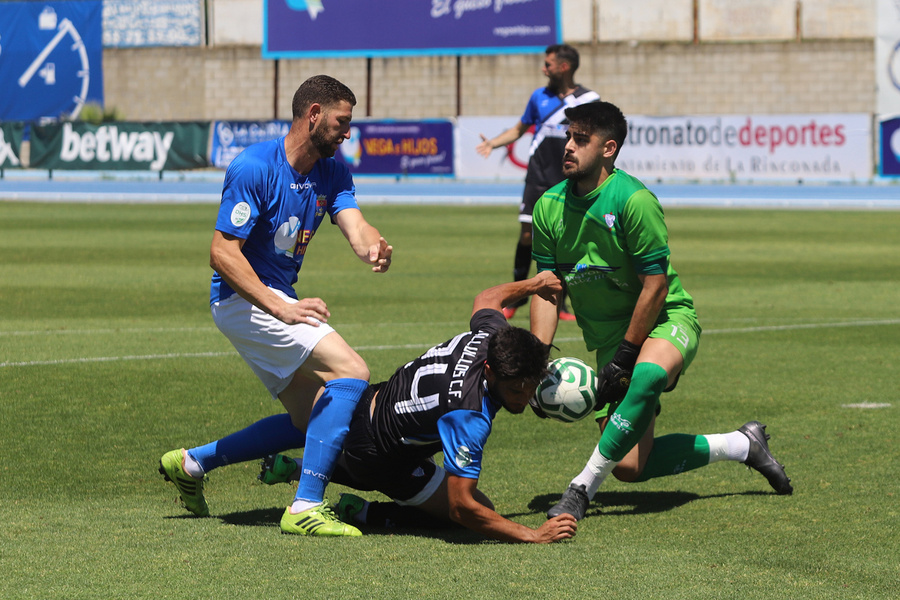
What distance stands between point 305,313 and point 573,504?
147 cm

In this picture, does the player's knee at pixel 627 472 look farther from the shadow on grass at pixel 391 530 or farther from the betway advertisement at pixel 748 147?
the betway advertisement at pixel 748 147

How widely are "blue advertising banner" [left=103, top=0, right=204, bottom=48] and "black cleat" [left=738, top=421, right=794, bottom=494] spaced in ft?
158

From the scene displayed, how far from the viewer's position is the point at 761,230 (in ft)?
76.8

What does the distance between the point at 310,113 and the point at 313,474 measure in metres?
1.59

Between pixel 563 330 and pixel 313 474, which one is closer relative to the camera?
pixel 313 474

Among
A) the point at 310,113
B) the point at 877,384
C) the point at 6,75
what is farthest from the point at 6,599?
the point at 6,75

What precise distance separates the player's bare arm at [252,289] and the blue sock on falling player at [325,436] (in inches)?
12.8

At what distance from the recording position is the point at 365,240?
589cm

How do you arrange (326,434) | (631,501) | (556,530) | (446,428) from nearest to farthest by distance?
1. (446,428)
2. (556,530)
3. (326,434)
4. (631,501)

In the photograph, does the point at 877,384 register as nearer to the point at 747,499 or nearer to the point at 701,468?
the point at 701,468

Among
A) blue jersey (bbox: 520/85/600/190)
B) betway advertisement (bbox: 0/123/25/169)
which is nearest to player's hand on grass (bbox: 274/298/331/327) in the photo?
blue jersey (bbox: 520/85/600/190)

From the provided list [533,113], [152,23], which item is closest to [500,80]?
[152,23]

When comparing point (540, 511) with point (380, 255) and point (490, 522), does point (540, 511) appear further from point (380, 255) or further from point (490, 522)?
point (380, 255)

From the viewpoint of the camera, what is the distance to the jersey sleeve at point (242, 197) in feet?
18.0
